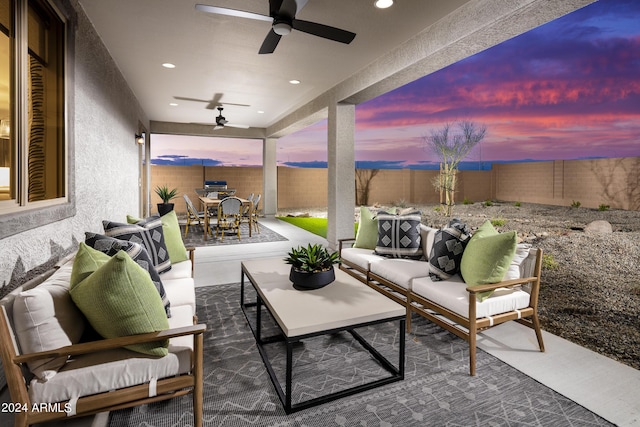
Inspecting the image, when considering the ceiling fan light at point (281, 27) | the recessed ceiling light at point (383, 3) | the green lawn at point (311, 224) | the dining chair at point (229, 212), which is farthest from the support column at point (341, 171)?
the ceiling fan light at point (281, 27)

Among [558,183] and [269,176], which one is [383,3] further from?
[269,176]

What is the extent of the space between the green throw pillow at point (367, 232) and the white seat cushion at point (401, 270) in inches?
17.8

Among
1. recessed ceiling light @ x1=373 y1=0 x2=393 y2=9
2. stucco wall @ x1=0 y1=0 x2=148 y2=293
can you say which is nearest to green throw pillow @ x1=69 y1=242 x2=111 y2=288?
stucco wall @ x1=0 y1=0 x2=148 y2=293

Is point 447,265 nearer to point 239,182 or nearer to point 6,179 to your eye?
point 6,179

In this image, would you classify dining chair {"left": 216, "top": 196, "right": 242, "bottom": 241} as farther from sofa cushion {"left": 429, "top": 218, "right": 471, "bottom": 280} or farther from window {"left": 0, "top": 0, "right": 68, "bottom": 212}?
sofa cushion {"left": 429, "top": 218, "right": 471, "bottom": 280}

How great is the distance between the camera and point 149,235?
8.66 feet

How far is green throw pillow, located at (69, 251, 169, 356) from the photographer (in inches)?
53.7

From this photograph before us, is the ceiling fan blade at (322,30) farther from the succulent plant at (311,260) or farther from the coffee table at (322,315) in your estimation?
the coffee table at (322,315)

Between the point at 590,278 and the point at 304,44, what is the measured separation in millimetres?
3840

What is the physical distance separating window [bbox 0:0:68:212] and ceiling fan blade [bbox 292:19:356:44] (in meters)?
1.74

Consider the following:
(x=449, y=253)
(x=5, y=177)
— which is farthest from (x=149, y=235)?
(x=449, y=253)

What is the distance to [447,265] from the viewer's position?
258cm

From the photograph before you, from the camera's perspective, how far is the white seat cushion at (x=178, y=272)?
2.66 meters

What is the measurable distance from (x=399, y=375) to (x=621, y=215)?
2.64 meters
